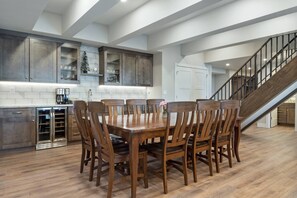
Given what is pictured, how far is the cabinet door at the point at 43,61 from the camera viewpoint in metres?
4.46

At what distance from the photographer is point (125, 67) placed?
578 centimetres

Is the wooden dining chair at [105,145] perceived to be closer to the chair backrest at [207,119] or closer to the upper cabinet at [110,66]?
the chair backrest at [207,119]

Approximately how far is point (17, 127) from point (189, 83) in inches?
198

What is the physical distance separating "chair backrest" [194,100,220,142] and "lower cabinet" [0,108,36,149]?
11.0 feet

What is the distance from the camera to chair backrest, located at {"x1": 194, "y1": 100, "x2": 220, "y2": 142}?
264 centimetres

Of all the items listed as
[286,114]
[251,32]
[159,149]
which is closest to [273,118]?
[286,114]

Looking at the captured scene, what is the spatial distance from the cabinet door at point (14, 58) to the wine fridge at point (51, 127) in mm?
840

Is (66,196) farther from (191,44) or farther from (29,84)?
(191,44)

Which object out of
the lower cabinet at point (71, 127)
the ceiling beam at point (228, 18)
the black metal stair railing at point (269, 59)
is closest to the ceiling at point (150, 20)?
the ceiling beam at point (228, 18)

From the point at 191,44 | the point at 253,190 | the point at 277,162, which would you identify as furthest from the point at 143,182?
the point at 191,44

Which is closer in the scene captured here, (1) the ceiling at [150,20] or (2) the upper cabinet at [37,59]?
(1) the ceiling at [150,20]

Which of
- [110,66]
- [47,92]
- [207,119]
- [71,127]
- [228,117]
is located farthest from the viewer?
[110,66]

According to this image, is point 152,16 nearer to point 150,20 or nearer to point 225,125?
point 150,20

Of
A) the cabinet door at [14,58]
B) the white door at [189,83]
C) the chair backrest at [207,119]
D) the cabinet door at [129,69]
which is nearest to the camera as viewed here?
the chair backrest at [207,119]
